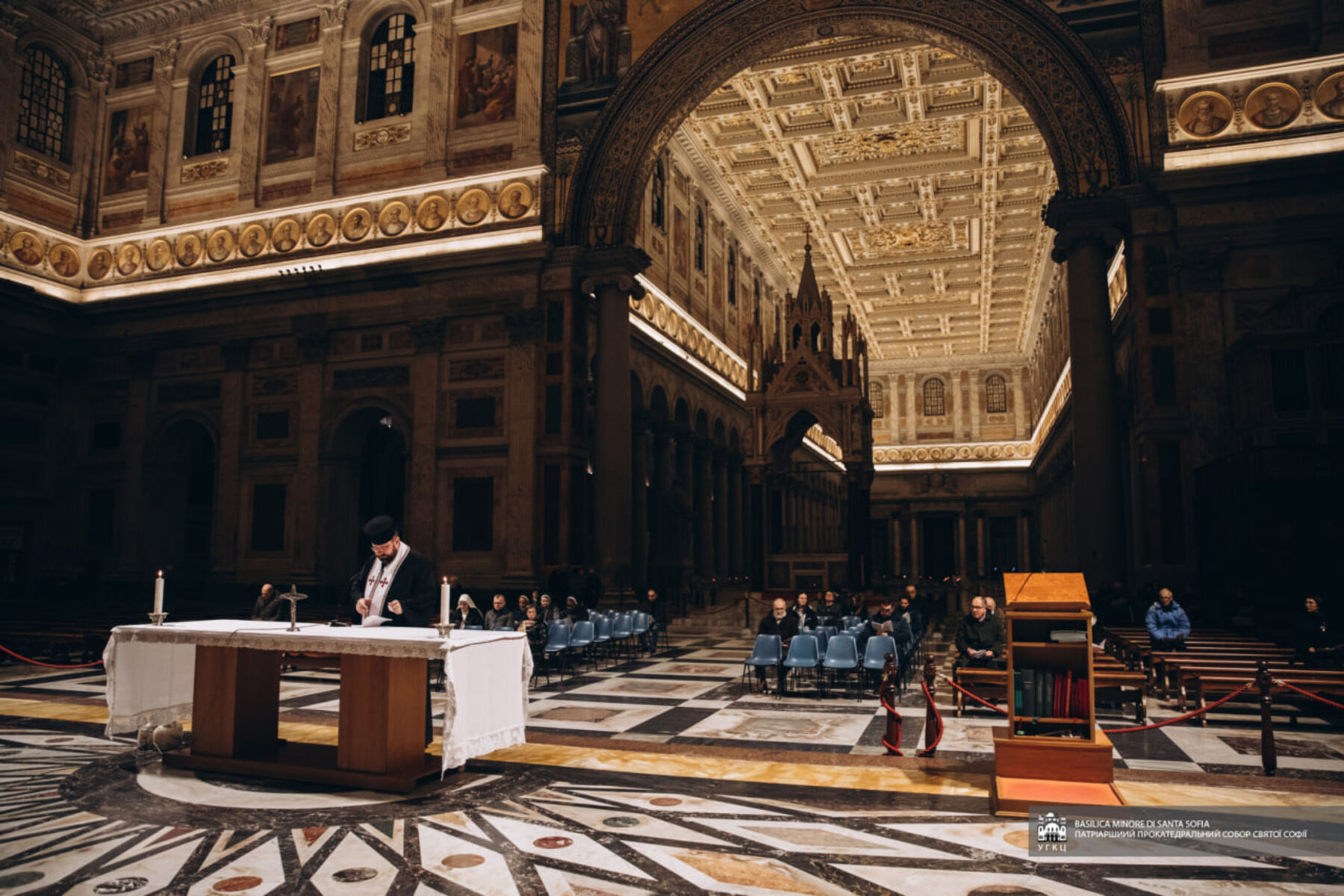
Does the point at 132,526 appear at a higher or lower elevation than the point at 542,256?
lower

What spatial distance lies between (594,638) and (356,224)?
11234 millimetres

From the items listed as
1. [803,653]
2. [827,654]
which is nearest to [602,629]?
[803,653]

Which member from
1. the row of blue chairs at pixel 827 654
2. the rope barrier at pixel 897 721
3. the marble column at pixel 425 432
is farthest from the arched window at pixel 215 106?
the rope barrier at pixel 897 721

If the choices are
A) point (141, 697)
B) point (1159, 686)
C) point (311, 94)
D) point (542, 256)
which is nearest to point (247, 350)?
point (311, 94)

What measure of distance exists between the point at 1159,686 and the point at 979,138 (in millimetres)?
18472

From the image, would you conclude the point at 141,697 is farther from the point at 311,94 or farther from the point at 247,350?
the point at 311,94

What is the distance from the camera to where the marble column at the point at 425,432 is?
60.2ft

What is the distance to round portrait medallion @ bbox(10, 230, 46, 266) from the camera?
67.1 ft

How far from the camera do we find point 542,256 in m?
18.1

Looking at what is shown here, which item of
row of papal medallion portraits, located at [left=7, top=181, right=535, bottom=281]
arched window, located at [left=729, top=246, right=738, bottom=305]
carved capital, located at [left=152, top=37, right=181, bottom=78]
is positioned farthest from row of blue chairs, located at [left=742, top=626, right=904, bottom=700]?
arched window, located at [left=729, top=246, right=738, bottom=305]

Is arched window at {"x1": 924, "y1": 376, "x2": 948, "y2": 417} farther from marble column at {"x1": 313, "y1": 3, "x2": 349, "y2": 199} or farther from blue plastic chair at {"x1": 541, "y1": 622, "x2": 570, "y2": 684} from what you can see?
blue plastic chair at {"x1": 541, "y1": 622, "x2": 570, "y2": 684}

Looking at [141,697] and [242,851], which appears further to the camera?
[141,697]

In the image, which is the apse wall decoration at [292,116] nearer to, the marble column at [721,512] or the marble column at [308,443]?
the marble column at [308,443]

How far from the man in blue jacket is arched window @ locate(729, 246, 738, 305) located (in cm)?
2141
